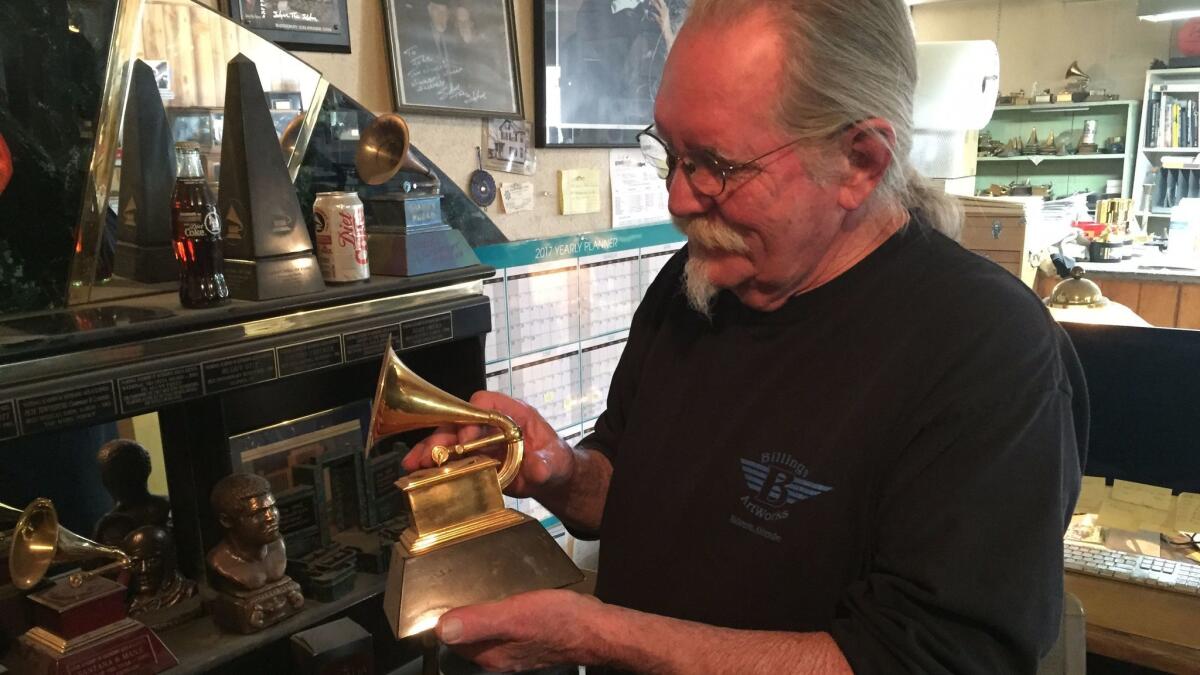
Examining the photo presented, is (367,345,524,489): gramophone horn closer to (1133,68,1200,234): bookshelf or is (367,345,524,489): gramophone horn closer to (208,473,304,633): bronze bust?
Answer: (208,473,304,633): bronze bust

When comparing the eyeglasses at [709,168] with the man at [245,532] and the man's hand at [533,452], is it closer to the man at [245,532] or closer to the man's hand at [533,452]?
the man's hand at [533,452]

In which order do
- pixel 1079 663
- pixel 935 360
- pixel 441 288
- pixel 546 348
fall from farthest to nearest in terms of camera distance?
pixel 546 348, pixel 441 288, pixel 1079 663, pixel 935 360

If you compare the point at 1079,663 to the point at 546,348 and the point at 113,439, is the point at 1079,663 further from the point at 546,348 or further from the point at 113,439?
the point at 113,439

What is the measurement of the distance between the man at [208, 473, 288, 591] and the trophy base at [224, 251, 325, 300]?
0.92 ft

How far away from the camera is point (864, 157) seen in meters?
0.96

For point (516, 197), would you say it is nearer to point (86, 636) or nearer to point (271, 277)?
point (271, 277)

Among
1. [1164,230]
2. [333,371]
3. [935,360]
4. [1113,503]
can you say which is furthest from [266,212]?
[1164,230]

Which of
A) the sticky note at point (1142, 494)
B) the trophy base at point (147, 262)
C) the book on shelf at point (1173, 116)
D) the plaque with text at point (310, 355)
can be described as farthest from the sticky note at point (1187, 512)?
the book on shelf at point (1173, 116)

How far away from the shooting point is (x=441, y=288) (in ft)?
5.00

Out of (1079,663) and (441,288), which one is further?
(441,288)

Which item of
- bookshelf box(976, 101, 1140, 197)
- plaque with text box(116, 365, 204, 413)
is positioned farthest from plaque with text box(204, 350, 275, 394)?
bookshelf box(976, 101, 1140, 197)

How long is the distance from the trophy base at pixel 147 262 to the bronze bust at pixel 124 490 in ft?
0.87

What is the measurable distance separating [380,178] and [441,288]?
233mm

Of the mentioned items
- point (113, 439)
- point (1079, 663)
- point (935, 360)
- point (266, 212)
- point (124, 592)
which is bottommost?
point (1079, 663)
